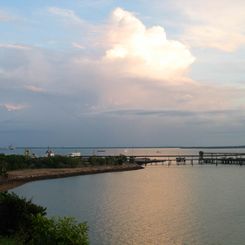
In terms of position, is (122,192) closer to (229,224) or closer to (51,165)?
(229,224)

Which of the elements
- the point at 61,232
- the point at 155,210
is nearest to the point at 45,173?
the point at 155,210

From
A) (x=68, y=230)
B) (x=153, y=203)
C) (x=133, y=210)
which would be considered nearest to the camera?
(x=68, y=230)

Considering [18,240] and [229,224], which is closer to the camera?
[18,240]

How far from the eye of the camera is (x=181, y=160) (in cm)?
16688

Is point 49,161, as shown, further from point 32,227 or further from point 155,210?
point 32,227

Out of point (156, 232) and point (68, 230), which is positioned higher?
point (68, 230)

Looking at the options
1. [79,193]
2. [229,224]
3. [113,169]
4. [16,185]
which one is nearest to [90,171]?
[113,169]

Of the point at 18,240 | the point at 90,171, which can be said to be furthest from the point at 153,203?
the point at 90,171

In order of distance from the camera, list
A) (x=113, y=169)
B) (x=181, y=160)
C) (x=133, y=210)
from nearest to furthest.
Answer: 1. (x=133, y=210)
2. (x=113, y=169)
3. (x=181, y=160)

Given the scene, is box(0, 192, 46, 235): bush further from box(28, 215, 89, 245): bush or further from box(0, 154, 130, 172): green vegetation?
box(0, 154, 130, 172): green vegetation

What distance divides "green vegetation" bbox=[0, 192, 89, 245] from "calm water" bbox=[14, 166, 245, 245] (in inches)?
330

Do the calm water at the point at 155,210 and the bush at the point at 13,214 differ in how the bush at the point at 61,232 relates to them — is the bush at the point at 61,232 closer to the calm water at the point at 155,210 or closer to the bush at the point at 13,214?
the bush at the point at 13,214

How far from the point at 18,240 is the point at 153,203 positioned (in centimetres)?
3369

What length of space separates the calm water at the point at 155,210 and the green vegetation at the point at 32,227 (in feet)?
27.5
